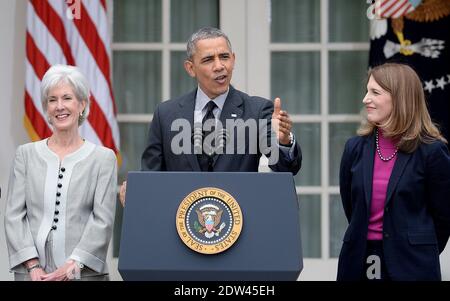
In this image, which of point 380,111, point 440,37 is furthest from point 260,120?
point 440,37

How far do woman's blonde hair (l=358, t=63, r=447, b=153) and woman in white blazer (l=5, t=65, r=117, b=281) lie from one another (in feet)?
3.25

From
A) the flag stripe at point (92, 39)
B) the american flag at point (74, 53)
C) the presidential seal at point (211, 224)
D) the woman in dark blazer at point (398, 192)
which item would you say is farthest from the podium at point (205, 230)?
the flag stripe at point (92, 39)

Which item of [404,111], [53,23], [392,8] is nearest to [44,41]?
[53,23]

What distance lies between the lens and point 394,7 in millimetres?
5348

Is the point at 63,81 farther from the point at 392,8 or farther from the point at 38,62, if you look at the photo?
the point at 392,8

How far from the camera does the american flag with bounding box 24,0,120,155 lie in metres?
5.32

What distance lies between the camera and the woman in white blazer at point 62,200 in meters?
3.33

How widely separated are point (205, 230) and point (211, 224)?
0.03 metres

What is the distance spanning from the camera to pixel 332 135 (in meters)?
5.79

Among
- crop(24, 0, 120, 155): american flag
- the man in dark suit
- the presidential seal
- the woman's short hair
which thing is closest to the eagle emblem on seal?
the presidential seal

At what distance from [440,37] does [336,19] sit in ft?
2.15

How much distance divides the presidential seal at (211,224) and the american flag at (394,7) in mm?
2773

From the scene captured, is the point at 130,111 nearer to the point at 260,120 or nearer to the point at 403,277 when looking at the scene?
the point at 260,120
